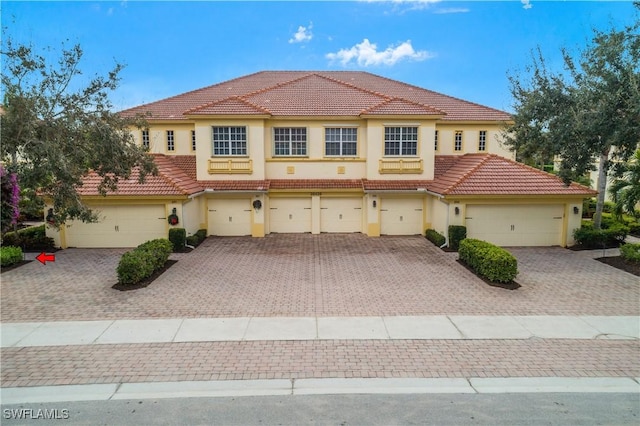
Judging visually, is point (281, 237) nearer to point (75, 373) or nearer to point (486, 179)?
point (486, 179)

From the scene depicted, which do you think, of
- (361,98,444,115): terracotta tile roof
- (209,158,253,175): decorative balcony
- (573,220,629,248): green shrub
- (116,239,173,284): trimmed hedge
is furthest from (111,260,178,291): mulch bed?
(573,220,629,248): green shrub

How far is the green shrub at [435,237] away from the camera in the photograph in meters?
18.8

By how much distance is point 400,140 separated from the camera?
844 inches

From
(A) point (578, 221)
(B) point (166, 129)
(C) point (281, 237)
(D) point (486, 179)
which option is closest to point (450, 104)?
(D) point (486, 179)

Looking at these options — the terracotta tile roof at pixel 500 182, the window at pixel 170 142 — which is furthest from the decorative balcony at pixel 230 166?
the terracotta tile roof at pixel 500 182

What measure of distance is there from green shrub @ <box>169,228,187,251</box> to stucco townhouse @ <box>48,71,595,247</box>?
937mm

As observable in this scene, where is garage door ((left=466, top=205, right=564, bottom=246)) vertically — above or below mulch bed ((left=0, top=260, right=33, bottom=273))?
above

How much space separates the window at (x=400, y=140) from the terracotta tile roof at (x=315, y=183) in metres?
2.36

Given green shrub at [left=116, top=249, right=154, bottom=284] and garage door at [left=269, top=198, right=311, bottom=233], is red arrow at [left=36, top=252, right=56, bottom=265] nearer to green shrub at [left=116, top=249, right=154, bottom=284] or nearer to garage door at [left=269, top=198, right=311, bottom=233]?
green shrub at [left=116, top=249, right=154, bottom=284]

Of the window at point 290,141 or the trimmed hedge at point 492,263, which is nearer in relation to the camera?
the trimmed hedge at point 492,263

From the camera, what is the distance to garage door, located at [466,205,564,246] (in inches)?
745

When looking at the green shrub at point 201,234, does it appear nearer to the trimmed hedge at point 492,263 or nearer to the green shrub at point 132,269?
the green shrub at point 132,269

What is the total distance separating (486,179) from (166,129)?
1765cm

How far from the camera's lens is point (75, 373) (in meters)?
7.68
